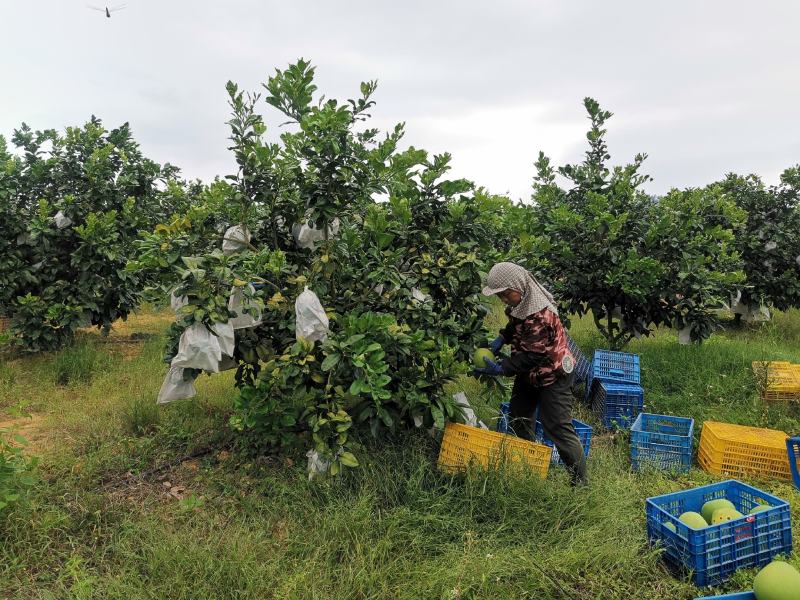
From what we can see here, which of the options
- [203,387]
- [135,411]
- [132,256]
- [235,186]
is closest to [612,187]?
[235,186]

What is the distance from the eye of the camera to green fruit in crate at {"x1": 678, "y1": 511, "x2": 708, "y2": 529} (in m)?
2.61

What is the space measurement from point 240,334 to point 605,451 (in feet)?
9.00

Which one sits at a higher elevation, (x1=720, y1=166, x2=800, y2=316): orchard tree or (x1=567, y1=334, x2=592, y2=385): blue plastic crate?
(x1=720, y1=166, x2=800, y2=316): orchard tree

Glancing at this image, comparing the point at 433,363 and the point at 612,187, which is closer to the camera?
the point at 433,363

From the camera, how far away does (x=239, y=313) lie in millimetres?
3201

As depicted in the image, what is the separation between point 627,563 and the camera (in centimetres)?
254

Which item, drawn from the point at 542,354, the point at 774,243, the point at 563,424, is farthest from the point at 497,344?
the point at 774,243

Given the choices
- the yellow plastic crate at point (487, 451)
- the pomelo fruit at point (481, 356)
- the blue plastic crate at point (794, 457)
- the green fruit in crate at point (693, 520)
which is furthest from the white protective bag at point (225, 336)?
the blue plastic crate at point (794, 457)

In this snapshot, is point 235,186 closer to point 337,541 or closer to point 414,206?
point 414,206

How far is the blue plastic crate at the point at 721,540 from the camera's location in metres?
2.50

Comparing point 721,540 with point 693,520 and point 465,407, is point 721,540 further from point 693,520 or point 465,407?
point 465,407

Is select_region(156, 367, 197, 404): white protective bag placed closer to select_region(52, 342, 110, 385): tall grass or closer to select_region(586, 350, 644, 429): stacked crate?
select_region(52, 342, 110, 385): tall grass

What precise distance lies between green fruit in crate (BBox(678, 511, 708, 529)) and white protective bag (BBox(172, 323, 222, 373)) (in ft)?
8.16

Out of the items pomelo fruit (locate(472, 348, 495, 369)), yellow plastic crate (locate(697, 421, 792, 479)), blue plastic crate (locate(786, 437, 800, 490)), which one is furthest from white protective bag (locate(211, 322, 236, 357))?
blue plastic crate (locate(786, 437, 800, 490))
